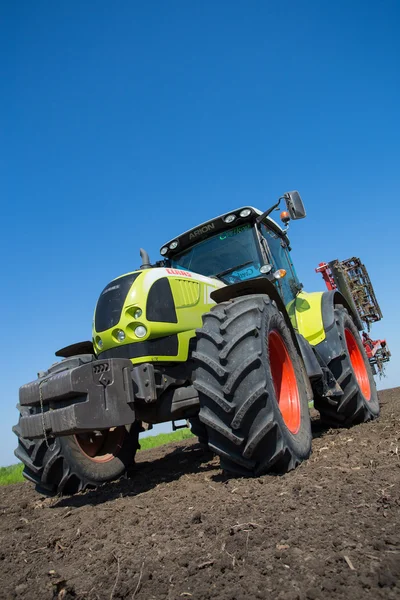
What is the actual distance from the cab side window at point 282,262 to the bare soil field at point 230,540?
2.34 meters

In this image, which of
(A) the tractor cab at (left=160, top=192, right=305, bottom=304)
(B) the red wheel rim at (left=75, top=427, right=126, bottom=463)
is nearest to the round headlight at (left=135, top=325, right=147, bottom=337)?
(B) the red wheel rim at (left=75, top=427, right=126, bottom=463)

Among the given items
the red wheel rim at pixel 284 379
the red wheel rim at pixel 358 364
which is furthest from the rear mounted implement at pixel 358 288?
the red wheel rim at pixel 284 379

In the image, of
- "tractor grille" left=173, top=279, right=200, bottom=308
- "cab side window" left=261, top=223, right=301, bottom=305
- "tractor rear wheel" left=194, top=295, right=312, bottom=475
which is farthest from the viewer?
"cab side window" left=261, top=223, right=301, bottom=305

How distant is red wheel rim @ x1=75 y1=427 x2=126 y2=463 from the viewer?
4430 mm

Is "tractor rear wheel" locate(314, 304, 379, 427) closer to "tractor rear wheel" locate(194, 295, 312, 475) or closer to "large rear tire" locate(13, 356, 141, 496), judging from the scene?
"tractor rear wheel" locate(194, 295, 312, 475)

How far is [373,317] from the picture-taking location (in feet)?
34.1

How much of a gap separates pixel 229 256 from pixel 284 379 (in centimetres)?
165

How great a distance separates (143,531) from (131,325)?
5.75 feet

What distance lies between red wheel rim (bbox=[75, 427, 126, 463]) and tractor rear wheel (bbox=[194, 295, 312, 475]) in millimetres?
1659

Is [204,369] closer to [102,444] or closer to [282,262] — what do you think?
[102,444]

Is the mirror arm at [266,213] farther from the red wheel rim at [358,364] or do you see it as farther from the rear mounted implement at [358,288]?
the rear mounted implement at [358,288]

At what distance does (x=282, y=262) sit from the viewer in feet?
20.0

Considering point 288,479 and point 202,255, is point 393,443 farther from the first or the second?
point 202,255

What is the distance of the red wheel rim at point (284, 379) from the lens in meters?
4.05
